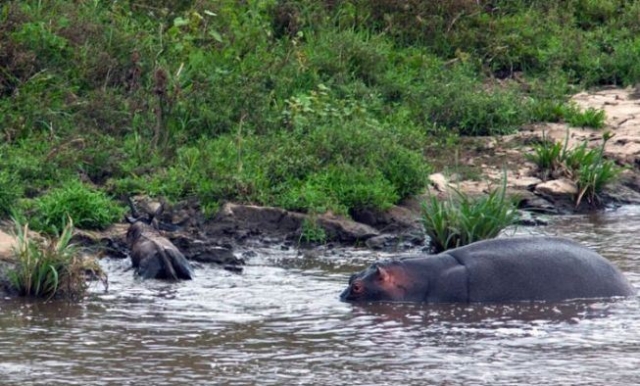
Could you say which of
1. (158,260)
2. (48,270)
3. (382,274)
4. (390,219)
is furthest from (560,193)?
(48,270)

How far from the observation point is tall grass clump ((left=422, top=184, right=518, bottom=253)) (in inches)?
363

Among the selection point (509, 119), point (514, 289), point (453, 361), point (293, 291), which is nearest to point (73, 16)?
point (509, 119)

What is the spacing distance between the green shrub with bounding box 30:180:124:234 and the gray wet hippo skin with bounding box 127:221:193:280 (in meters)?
0.65

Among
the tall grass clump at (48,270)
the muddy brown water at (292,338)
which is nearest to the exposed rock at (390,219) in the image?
the muddy brown water at (292,338)

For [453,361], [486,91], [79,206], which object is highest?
[486,91]

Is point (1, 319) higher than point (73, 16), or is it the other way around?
point (73, 16)

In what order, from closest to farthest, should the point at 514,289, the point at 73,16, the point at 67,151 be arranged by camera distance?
the point at 514,289
the point at 67,151
the point at 73,16

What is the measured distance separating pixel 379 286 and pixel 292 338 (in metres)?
1.00

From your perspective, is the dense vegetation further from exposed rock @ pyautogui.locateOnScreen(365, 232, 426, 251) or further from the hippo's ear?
the hippo's ear

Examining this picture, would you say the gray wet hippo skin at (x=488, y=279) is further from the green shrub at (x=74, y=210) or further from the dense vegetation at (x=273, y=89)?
the green shrub at (x=74, y=210)

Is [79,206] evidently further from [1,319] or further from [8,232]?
[1,319]

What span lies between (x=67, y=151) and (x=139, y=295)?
2624 mm

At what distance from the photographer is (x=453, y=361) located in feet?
22.2

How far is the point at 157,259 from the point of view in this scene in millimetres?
8562
